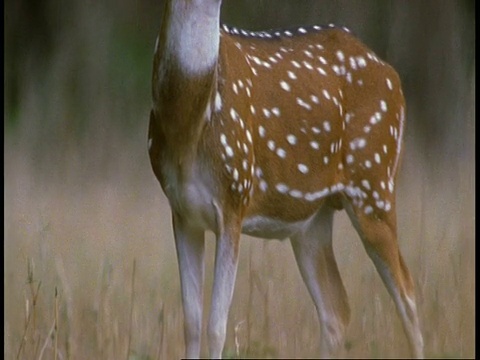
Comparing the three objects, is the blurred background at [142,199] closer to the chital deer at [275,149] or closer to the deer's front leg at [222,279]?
the chital deer at [275,149]

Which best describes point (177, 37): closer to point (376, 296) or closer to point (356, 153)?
point (356, 153)

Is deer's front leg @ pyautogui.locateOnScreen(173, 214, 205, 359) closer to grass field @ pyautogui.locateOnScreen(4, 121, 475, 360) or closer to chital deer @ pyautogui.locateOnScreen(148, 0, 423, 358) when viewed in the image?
chital deer @ pyautogui.locateOnScreen(148, 0, 423, 358)

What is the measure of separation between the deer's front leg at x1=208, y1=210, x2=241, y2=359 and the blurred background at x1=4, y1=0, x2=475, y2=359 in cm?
47

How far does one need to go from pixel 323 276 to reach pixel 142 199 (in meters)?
0.50

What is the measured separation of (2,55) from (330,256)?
99 centimetres

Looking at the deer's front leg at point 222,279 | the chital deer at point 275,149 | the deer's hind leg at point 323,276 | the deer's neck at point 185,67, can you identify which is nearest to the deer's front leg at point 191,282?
the chital deer at point 275,149

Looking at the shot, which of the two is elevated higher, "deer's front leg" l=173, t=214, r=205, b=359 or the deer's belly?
the deer's belly

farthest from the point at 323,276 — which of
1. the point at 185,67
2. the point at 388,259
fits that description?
the point at 185,67

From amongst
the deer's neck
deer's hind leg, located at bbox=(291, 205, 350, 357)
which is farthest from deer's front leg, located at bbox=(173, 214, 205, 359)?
deer's hind leg, located at bbox=(291, 205, 350, 357)

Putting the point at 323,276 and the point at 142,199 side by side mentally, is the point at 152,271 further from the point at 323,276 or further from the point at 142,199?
the point at 323,276

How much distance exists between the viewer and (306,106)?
11.8ft

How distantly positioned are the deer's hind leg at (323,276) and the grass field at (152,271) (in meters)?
Answer: 0.03

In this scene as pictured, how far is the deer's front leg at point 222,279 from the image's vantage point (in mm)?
3312

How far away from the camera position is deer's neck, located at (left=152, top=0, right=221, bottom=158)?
127 inches
